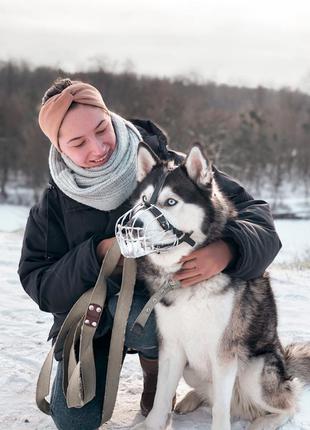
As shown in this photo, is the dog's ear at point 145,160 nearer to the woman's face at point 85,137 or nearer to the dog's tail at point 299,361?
the woman's face at point 85,137

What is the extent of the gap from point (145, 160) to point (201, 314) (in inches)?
27.8

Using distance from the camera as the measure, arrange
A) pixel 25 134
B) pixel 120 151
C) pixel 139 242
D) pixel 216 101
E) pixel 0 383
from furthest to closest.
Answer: pixel 216 101 → pixel 25 134 → pixel 0 383 → pixel 120 151 → pixel 139 242

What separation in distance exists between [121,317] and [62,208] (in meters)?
0.61

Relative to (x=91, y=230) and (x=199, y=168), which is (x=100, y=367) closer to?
(x=91, y=230)

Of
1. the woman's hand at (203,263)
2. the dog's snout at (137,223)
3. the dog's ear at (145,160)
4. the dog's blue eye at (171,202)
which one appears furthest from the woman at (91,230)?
the dog's snout at (137,223)

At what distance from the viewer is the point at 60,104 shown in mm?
2572

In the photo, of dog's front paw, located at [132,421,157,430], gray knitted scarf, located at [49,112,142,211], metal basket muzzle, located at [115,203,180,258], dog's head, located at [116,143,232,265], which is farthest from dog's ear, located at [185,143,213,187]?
dog's front paw, located at [132,421,157,430]

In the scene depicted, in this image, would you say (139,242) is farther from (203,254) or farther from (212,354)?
(212,354)

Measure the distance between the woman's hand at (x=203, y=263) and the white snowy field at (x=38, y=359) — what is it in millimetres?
747

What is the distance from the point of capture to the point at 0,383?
3.08 meters

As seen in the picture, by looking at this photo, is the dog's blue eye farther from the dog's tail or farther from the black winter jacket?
the dog's tail

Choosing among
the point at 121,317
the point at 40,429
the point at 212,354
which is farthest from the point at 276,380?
the point at 40,429

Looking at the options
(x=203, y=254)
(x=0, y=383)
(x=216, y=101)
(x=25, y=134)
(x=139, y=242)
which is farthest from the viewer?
(x=216, y=101)

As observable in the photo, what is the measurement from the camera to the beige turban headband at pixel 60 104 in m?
2.57
